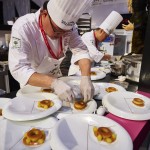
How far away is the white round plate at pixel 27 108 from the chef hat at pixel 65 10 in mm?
508

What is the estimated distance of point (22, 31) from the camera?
44.4 inches

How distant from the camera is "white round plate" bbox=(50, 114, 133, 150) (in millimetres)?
600

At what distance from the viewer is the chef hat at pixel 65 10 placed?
42.6 inches

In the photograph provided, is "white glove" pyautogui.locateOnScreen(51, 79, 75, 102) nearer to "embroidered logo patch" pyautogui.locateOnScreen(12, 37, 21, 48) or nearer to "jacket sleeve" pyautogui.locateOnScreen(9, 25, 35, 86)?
"jacket sleeve" pyautogui.locateOnScreen(9, 25, 35, 86)

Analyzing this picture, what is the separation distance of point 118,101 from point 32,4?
4.83 m

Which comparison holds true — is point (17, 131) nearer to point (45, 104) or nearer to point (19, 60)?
point (45, 104)

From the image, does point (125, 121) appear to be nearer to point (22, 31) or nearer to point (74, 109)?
point (74, 109)

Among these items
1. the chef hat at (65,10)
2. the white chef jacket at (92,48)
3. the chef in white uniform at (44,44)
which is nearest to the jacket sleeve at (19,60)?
the chef in white uniform at (44,44)

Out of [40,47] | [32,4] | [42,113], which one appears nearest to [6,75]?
[40,47]

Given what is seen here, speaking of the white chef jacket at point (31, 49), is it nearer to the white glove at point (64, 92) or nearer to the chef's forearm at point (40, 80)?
the chef's forearm at point (40, 80)

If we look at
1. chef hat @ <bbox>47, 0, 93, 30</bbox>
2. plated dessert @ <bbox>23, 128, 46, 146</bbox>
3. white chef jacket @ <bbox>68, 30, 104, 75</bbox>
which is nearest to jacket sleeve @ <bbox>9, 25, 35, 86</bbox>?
chef hat @ <bbox>47, 0, 93, 30</bbox>

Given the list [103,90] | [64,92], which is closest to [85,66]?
[103,90]

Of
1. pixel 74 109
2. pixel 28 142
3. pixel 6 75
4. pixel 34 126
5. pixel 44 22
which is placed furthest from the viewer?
pixel 6 75

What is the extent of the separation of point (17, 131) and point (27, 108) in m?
0.17
